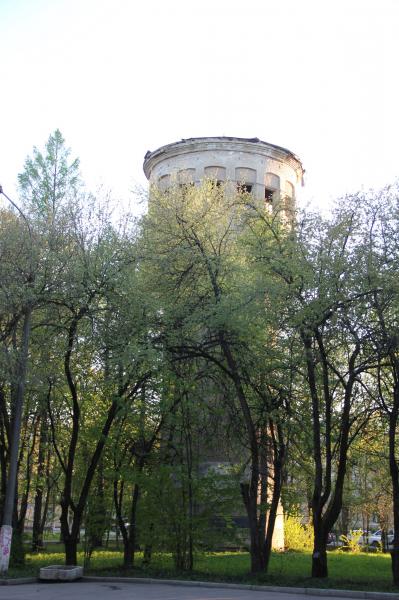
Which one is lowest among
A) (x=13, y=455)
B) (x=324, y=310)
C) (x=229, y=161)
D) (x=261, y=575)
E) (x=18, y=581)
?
(x=18, y=581)

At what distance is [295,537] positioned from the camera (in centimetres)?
3123

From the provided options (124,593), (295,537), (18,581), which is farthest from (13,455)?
(295,537)

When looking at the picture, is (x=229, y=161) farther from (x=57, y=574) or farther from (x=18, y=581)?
(x=18, y=581)

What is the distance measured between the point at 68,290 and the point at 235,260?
15.1 feet

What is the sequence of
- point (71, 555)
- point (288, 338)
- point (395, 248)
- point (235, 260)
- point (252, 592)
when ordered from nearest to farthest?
point (252, 592) → point (395, 248) → point (288, 338) → point (235, 260) → point (71, 555)

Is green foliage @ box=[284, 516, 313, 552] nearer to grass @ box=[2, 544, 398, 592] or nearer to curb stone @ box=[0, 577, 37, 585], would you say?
grass @ box=[2, 544, 398, 592]

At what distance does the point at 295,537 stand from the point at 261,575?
15.1 m

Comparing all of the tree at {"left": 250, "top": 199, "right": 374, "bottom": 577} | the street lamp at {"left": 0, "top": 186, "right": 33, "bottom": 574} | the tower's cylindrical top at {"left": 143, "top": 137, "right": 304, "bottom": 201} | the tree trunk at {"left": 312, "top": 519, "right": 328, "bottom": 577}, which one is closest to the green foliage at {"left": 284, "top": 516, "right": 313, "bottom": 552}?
the tree trunk at {"left": 312, "top": 519, "right": 328, "bottom": 577}

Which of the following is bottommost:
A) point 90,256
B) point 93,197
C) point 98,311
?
point 98,311

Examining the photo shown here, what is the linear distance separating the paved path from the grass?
1.35 m

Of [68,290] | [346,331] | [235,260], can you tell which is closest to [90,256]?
[68,290]

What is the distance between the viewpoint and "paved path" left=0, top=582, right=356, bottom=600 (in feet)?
43.8

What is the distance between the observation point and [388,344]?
1569 centimetres

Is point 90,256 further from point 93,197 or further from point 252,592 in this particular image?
point 252,592
